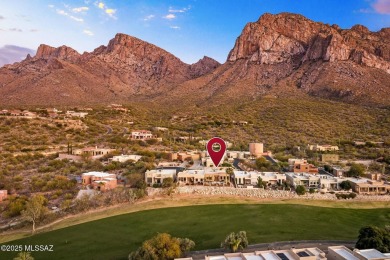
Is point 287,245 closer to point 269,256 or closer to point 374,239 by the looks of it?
point 269,256

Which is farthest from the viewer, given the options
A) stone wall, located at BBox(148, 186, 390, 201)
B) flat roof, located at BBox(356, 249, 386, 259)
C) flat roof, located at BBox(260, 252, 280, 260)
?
stone wall, located at BBox(148, 186, 390, 201)

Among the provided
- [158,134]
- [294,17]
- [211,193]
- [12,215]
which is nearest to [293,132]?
[158,134]

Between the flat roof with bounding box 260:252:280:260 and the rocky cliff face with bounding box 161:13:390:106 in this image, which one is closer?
the flat roof with bounding box 260:252:280:260

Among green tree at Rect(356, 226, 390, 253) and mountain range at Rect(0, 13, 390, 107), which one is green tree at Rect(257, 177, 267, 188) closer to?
green tree at Rect(356, 226, 390, 253)

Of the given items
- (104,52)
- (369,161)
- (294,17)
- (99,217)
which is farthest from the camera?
(104,52)

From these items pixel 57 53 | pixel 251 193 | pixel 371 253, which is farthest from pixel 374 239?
pixel 57 53

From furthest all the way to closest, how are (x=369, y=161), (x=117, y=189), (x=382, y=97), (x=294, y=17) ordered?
(x=294, y=17) → (x=382, y=97) → (x=369, y=161) → (x=117, y=189)

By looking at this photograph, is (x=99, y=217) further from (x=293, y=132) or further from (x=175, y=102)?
(x=175, y=102)

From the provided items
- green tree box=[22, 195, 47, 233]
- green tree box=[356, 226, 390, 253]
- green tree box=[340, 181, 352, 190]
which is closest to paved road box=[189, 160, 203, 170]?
green tree box=[340, 181, 352, 190]
